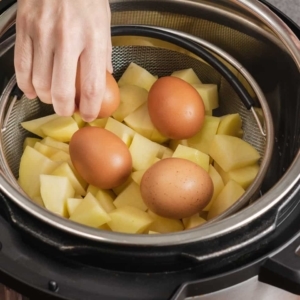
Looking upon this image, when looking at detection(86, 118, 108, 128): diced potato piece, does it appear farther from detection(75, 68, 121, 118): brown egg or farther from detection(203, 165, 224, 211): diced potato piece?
detection(203, 165, 224, 211): diced potato piece

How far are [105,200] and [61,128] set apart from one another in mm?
148

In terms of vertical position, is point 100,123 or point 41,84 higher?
point 41,84

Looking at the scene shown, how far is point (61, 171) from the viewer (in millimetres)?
819

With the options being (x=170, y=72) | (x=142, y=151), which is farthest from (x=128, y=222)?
(x=170, y=72)

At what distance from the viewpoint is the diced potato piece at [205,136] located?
0.90 m

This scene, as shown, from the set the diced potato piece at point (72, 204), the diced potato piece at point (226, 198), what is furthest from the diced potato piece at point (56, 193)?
the diced potato piece at point (226, 198)

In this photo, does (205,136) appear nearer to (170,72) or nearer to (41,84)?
(170,72)

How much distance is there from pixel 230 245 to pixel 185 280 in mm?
66

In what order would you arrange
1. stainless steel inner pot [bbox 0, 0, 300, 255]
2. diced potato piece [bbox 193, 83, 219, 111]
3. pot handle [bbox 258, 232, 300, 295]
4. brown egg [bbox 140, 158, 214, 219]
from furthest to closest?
diced potato piece [bbox 193, 83, 219, 111] < stainless steel inner pot [bbox 0, 0, 300, 255] < brown egg [bbox 140, 158, 214, 219] < pot handle [bbox 258, 232, 300, 295]

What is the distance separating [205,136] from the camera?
90 cm

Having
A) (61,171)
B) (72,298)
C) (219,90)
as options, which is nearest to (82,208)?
(61,171)

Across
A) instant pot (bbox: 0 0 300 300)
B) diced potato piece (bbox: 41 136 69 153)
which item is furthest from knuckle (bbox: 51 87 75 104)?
diced potato piece (bbox: 41 136 69 153)

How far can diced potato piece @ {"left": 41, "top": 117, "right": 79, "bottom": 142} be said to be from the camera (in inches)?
34.4

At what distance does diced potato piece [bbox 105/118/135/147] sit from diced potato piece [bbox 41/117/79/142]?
0.06m
